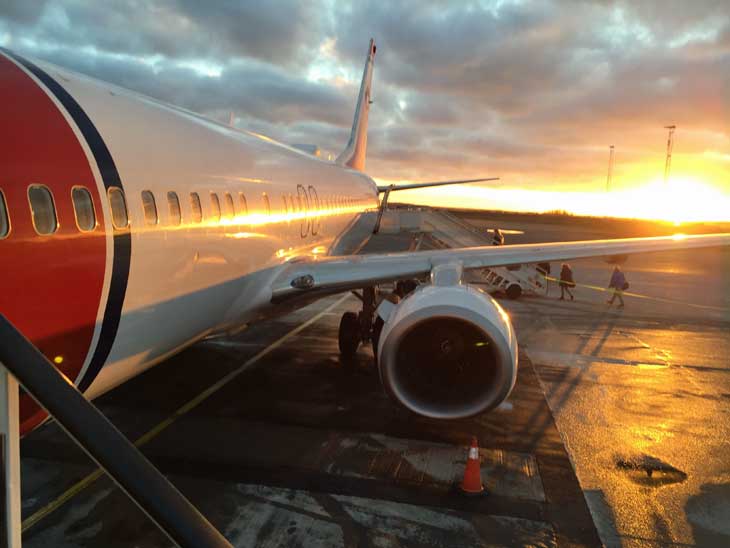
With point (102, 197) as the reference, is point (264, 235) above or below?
below

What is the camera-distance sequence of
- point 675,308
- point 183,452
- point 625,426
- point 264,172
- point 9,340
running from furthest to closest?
point 675,308, point 264,172, point 625,426, point 183,452, point 9,340

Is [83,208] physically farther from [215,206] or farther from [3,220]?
[215,206]

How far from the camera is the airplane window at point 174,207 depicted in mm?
5629

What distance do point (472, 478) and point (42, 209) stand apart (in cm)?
481

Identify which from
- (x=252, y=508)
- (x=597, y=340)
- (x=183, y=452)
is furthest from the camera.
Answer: (x=597, y=340)

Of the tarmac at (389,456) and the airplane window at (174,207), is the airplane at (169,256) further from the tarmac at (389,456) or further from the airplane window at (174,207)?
the tarmac at (389,456)

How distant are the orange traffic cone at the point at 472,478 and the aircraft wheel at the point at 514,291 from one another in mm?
13933

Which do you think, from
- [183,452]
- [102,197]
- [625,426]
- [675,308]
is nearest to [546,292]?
[675,308]

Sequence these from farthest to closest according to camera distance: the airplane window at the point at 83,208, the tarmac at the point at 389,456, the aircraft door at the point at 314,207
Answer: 1. the aircraft door at the point at 314,207
2. the tarmac at the point at 389,456
3. the airplane window at the point at 83,208

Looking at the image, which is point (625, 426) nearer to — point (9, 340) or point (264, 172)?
point (264, 172)

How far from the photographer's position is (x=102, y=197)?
14.9 ft

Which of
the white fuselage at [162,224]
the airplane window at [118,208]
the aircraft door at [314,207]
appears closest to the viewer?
the white fuselage at [162,224]

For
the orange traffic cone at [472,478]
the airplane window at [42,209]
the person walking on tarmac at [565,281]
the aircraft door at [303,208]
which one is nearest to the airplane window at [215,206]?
the airplane window at [42,209]

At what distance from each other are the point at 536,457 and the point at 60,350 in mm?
5467
